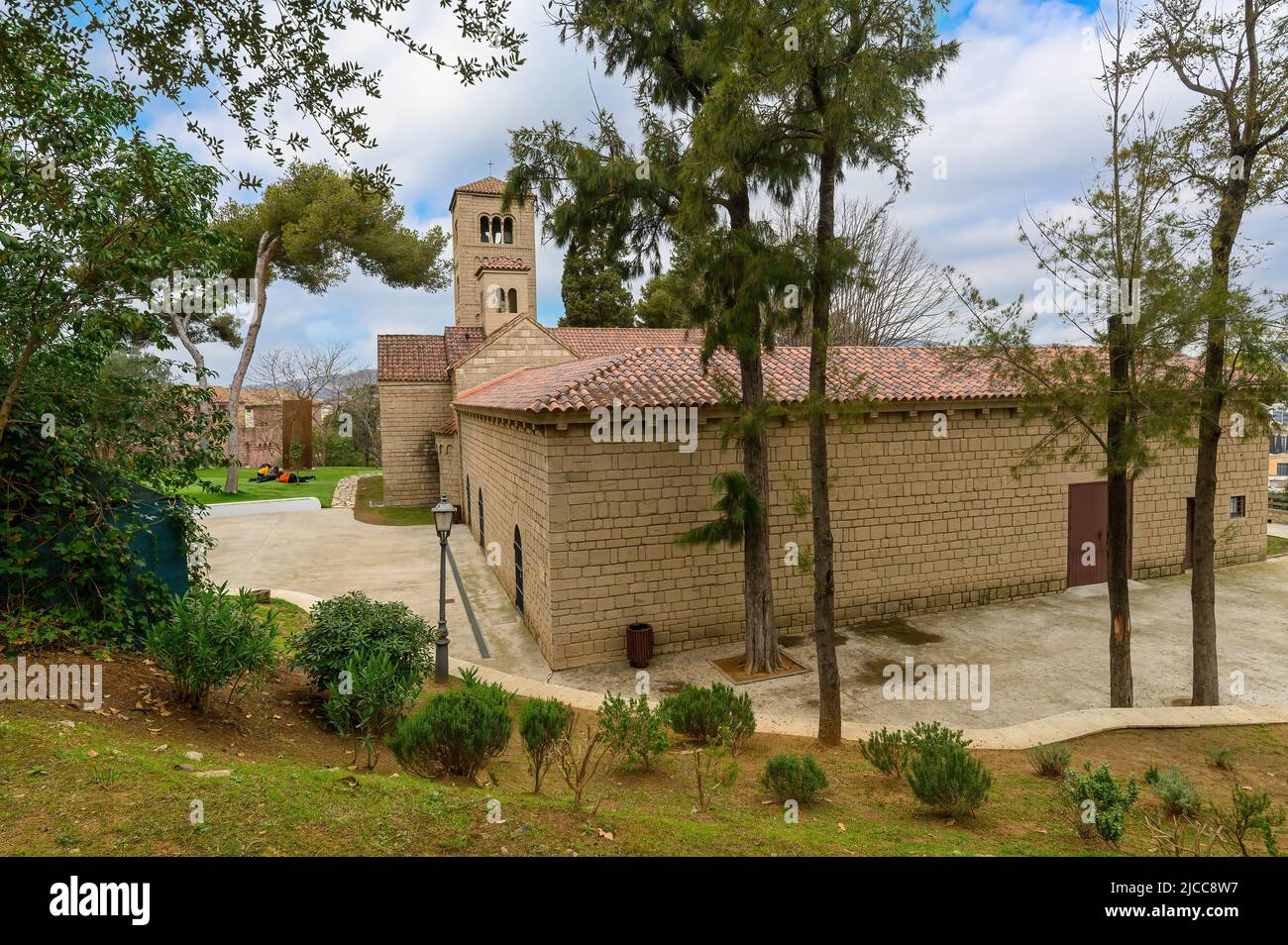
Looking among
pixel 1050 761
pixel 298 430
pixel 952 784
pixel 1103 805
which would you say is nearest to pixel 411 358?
pixel 298 430

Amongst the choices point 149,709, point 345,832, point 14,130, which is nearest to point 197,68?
point 14,130

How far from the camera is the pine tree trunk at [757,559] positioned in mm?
10070

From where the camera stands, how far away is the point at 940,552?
13.7m

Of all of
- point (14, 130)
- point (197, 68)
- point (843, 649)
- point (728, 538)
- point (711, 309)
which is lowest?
point (843, 649)

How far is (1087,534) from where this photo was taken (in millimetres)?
15336

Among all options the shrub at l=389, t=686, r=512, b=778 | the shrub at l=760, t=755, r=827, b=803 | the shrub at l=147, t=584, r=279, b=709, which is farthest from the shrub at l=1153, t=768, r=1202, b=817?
the shrub at l=147, t=584, r=279, b=709

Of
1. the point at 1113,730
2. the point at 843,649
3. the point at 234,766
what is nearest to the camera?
the point at 234,766

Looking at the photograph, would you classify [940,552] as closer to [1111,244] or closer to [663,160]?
[1111,244]

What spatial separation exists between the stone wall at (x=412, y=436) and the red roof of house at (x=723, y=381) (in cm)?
1241

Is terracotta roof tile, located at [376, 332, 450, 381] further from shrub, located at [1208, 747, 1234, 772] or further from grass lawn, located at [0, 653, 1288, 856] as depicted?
shrub, located at [1208, 747, 1234, 772]

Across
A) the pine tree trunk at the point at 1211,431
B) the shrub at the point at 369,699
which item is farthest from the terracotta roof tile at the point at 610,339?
the shrub at the point at 369,699

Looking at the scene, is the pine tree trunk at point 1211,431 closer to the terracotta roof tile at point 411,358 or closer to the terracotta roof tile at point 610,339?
the terracotta roof tile at point 610,339

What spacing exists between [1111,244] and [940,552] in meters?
6.98

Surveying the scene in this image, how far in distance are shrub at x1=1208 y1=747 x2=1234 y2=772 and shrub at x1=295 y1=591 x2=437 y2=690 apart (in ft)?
26.9
